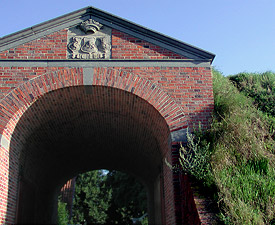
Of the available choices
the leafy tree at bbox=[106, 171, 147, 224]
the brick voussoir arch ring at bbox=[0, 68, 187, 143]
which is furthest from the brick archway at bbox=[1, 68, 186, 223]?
the leafy tree at bbox=[106, 171, 147, 224]

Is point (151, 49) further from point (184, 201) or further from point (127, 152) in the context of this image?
point (127, 152)

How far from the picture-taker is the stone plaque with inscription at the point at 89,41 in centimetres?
814

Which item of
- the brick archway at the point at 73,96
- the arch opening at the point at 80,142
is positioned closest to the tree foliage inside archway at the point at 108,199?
the arch opening at the point at 80,142

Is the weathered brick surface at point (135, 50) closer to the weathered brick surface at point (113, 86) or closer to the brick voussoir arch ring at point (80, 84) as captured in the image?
the weathered brick surface at point (113, 86)

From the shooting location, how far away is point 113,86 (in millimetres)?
7785

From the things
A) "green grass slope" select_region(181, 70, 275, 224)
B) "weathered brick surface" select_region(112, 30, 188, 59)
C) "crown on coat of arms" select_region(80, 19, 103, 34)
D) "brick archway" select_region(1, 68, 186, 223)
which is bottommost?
"green grass slope" select_region(181, 70, 275, 224)

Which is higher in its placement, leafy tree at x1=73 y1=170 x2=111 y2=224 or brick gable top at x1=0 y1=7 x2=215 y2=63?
brick gable top at x1=0 y1=7 x2=215 y2=63

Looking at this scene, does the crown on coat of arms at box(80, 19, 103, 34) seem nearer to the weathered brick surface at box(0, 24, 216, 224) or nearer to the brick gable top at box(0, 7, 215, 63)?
the brick gable top at box(0, 7, 215, 63)

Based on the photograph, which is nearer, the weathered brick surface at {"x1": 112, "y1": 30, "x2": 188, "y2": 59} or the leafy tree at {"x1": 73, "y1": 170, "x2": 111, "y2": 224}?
the weathered brick surface at {"x1": 112, "y1": 30, "x2": 188, "y2": 59}

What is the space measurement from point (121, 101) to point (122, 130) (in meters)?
1.90

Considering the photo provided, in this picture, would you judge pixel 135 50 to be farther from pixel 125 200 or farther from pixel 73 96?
pixel 125 200

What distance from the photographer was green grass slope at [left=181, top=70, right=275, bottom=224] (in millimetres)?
5406

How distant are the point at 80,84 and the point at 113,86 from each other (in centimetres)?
79

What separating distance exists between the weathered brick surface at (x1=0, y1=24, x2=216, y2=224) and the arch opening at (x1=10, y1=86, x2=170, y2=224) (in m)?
0.12
